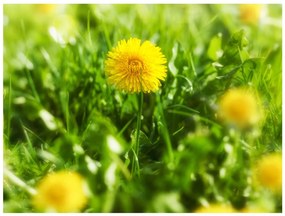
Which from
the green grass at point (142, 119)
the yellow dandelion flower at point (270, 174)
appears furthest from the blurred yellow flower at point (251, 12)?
the yellow dandelion flower at point (270, 174)

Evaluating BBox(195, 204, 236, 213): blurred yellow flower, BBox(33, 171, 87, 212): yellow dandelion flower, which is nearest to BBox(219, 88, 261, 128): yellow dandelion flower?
BBox(195, 204, 236, 213): blurred yellow flower

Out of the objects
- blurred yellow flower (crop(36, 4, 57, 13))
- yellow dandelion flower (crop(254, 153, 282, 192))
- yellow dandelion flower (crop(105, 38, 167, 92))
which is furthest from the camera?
blurred yellow flower (crop(36, 4, 57, 13))

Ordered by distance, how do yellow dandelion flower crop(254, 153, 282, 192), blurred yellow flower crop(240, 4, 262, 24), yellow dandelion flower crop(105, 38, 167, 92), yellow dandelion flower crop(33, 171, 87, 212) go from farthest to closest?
blurred yellow flower crop(240, 4, 262, 24) < yellow dandelion flower crop(105, 38, 167, 92) < yellow dandelion flower crop(254, 153, 282, 192) < yellow dandelion flower crop(33, 171, 87, 212)

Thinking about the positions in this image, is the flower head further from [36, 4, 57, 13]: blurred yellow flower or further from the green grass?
[36, 4, 57, 13]: blurred yellow flower

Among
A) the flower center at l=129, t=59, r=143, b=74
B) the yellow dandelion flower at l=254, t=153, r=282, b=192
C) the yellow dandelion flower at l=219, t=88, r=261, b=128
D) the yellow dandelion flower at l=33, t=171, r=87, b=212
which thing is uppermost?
the flower center at l=129, t=59, r=143, b=74

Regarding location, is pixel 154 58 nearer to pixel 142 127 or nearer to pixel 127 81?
pixel 127 81

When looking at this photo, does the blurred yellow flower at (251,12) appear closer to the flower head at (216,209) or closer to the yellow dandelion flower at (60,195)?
the flower head at (216,209)

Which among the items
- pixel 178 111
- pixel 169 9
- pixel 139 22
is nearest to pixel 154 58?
pixel 178 111
